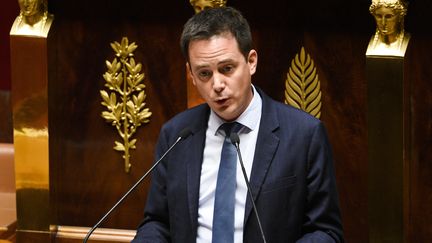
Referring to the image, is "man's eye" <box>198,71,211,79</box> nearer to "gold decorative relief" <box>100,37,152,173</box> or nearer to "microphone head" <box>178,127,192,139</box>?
"microphone head" <box>178,127,192,139</box>

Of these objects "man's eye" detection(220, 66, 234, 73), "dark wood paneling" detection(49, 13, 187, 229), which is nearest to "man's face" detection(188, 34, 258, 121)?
"man's eye" detection(220, 66, 234, 73)

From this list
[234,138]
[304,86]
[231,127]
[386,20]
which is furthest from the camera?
[304,86]

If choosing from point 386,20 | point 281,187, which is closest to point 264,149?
point 281,187

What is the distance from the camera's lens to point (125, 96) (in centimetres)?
185

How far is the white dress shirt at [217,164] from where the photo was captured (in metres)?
1.32

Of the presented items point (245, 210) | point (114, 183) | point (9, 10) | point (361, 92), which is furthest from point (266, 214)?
point (9, 10)

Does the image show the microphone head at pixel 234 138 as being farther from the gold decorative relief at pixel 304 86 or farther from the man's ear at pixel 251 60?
the gold decorative relief at pixel 304 86

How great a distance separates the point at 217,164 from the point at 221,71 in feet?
0.43

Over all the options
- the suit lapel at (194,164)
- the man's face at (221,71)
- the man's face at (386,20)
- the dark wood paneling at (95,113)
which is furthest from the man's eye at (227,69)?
the dark wood paneling at (95,113)

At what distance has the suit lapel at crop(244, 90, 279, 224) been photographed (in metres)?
1.30

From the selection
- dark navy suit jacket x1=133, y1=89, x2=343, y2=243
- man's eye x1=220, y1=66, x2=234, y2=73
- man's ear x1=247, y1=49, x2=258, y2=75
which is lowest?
dark navy suit jacket x1=133, y1=89, x2=343, y2=243

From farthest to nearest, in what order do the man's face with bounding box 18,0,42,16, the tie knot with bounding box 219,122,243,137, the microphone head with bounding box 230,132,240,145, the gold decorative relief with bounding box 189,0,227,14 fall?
the man's face with bounding box 18,0,42,16 < the gold decorative relief with bounding box 189,0,227,14 < the tie knot with bounding box 219,122,243,137 < the microphone head with bounding box 230,132,240,145

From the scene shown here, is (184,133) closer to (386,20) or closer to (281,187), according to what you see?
(281,187)

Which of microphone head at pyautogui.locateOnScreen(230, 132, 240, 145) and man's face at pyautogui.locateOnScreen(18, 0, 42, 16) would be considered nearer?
microphone head at pyautogui.locateOnScreen(230, 132, 240, 145)
